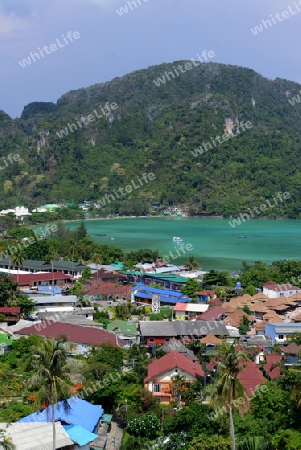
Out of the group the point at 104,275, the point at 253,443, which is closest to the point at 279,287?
the point at 104,275

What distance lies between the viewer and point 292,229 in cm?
7044

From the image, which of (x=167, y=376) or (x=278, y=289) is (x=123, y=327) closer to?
(x=167, y=376)

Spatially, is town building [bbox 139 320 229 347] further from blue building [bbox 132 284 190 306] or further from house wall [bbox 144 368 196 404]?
blue building [bbox 132 284 190 306]

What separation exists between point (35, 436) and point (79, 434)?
1055 mm

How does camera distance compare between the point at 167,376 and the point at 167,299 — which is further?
the point at 167,299

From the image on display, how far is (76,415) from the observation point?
37.6 ft

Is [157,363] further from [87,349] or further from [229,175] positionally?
[229,175]

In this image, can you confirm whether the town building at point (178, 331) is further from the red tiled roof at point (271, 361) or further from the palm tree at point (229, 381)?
the palm tree at point (229, 381)

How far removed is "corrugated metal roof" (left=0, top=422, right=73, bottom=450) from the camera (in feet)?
31.8

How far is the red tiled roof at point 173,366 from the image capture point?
45.8 feet

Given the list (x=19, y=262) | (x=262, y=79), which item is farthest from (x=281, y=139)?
(x=19, y=262)

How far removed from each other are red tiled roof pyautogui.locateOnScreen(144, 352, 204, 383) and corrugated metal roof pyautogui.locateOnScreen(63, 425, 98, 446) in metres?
3.16

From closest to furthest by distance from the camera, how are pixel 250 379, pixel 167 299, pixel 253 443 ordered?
pixel 253 443 < pixel 250 379 < pixel 167 299

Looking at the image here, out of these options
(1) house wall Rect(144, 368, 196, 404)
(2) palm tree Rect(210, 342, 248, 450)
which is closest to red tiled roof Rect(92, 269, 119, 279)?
(1) house wall Rect(144, 368, 196, 404)
